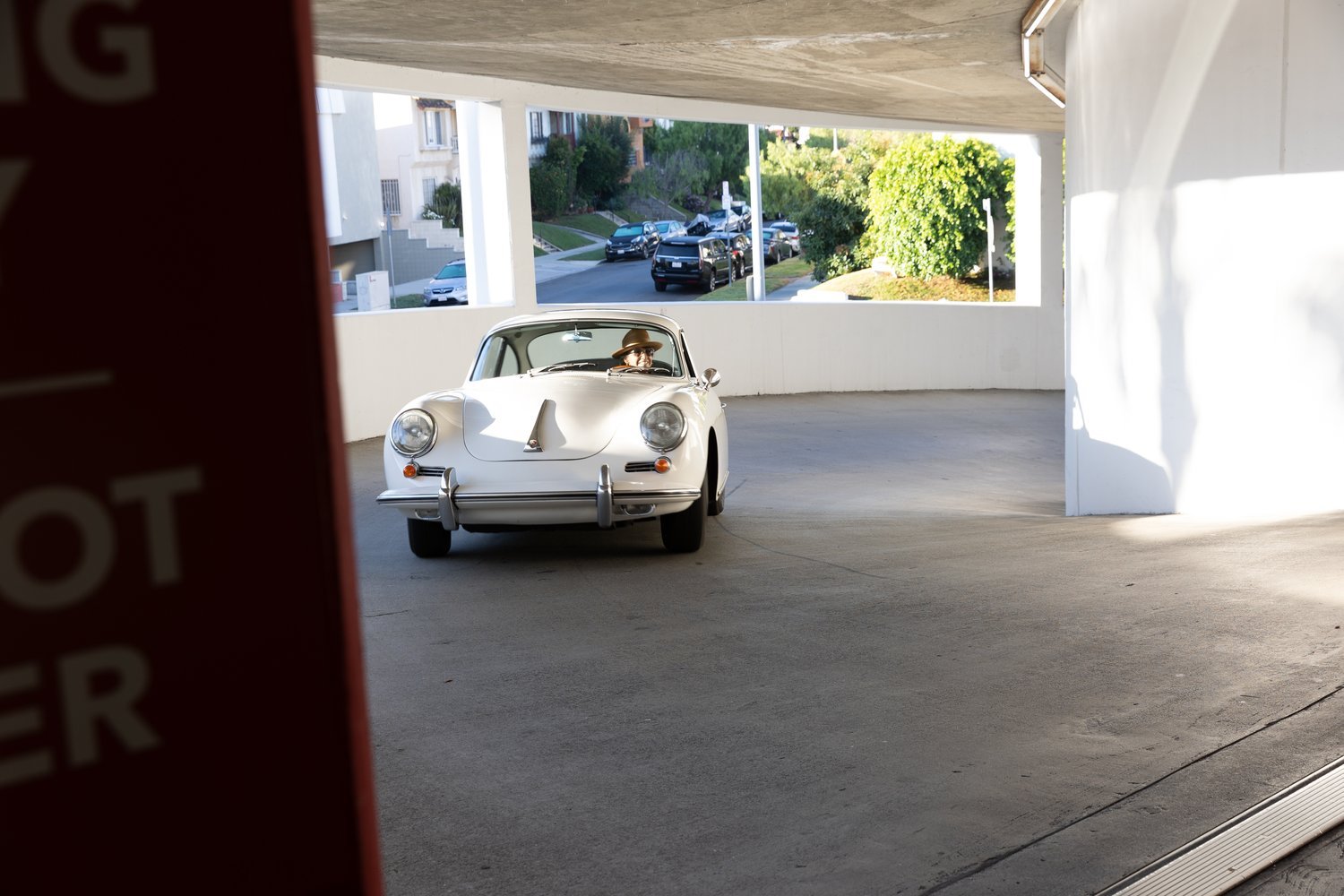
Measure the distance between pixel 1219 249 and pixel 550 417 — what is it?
413cm

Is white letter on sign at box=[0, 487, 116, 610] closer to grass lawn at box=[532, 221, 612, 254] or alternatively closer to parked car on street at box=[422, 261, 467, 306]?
parked car on street at box=[422, 261, 467, 306]

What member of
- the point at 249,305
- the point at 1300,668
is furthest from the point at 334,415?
the point at 1300,668

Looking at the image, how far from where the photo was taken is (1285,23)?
7.01m

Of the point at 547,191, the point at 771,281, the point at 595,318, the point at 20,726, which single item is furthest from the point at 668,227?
the point at 20,726

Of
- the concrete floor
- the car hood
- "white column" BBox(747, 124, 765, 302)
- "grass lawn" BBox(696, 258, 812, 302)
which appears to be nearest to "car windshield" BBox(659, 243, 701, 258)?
"grass lawn" BBox(696, 258, 812, 302)

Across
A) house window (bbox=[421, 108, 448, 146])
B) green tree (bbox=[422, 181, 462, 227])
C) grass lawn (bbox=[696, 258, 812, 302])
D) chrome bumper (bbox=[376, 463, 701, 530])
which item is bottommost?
chrome bumper (bbox=[376, 463, 701, 530])

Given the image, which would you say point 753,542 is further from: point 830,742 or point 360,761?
point 360,761

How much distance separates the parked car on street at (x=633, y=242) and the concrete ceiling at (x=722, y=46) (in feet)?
71.4

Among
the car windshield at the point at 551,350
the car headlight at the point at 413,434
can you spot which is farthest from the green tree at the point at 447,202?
the car headlight at the point at 413,434

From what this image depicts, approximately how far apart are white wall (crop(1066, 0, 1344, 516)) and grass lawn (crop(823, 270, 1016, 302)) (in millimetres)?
13636

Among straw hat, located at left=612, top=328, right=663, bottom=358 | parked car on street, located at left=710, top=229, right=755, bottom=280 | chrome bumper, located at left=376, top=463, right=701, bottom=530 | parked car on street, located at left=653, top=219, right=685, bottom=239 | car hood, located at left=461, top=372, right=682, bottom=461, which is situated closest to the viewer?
chrome bumper, located at left=376, top=463, right=701, bottom=530

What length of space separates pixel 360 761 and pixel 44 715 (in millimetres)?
333

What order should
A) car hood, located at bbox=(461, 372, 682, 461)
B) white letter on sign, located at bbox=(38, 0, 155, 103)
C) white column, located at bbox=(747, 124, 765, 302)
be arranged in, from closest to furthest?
white letter on sign, located at bbox=(38, 0, 155, 103), car hood, located at bbox=(461, 372, 682, 461), white column, located at bbox=(747, 124, 765, 302)

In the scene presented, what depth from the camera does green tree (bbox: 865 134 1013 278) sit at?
73.9 ft
